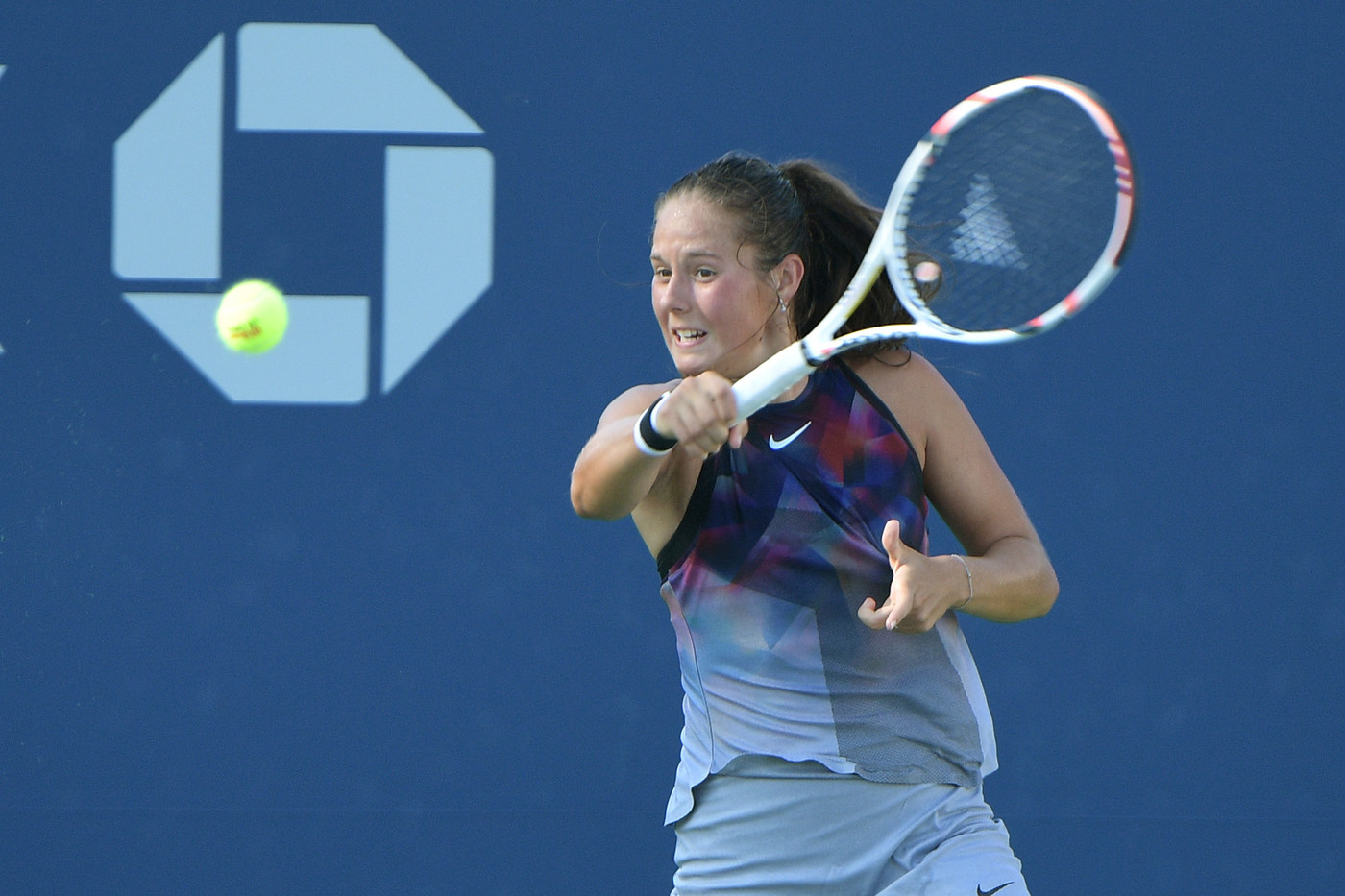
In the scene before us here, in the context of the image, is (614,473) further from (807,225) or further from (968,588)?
(807,225)

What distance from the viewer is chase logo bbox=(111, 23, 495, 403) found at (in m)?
2.70

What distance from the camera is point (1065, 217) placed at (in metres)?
1.69

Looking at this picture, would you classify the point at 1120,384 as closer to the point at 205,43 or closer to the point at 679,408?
the point at 679,408

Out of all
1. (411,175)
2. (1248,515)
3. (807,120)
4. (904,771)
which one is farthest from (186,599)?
(1248,515)

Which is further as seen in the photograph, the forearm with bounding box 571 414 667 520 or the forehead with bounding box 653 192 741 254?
the forehead with bounding box 653 192 741 254

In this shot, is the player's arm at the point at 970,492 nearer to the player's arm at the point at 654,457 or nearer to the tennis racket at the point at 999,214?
the tennis racket at the point at 999,214

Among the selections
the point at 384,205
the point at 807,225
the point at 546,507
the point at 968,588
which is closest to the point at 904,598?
the point at 968,588

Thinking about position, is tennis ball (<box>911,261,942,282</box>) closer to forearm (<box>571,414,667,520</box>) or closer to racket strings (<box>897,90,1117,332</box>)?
Result: racket strings (<box>897,90,1117,332</box>)

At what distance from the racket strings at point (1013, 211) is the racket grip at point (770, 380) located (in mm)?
365

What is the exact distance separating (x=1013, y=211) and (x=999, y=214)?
2 cm

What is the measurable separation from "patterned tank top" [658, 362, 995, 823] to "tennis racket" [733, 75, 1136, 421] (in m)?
0.15

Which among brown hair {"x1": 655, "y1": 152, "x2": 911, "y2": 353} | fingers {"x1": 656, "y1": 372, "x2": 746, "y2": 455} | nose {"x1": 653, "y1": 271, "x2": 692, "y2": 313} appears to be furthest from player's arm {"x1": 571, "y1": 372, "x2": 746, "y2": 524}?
brown hair {"x1": 655, "y1": 152, "x2": 911, "y2": 353}

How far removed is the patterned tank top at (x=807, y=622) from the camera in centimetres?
154

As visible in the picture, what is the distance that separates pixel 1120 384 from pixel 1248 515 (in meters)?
0.34
